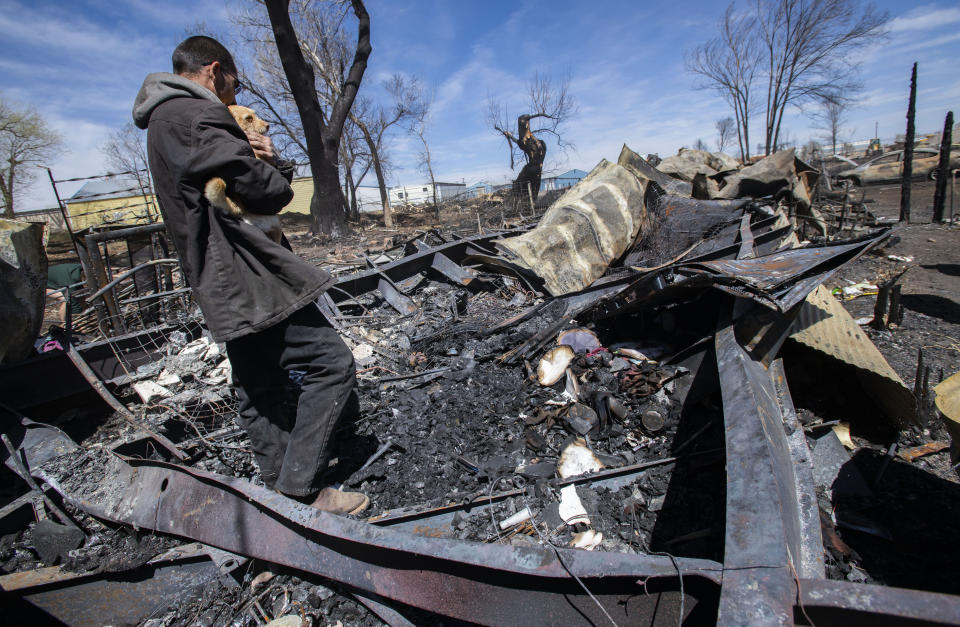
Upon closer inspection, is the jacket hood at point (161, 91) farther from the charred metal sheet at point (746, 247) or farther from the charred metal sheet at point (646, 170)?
the charred metal sheet at point (646, 170)

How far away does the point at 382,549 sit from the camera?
1.38m

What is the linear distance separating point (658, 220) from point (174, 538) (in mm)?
5484

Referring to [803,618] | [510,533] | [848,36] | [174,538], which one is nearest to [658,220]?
[510,533]

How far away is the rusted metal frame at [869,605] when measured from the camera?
80 cm

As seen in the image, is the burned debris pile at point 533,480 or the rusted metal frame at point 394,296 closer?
the burned debris pile at point 533,480

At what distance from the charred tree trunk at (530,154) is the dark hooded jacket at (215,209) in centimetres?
1623

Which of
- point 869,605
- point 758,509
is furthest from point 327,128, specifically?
point 869,605

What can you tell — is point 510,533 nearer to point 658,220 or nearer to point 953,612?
point 953,612

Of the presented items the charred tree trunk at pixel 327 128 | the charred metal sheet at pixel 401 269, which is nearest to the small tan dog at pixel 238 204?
the charred metal sheet at pixel 401 269

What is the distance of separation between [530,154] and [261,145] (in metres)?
17.1

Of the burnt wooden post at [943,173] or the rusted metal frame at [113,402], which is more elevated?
the burnt wooden post at [943,173]

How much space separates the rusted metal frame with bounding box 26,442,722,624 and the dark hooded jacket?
0.74 metres

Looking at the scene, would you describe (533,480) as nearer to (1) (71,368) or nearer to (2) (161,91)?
(2) (161,91)

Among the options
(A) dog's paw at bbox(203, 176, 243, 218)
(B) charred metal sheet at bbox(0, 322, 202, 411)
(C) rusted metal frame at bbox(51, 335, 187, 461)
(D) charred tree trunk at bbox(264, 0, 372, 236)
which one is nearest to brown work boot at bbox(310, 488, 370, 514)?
(C) rusted metal frame at bbox(51, 335, 187, 461)
